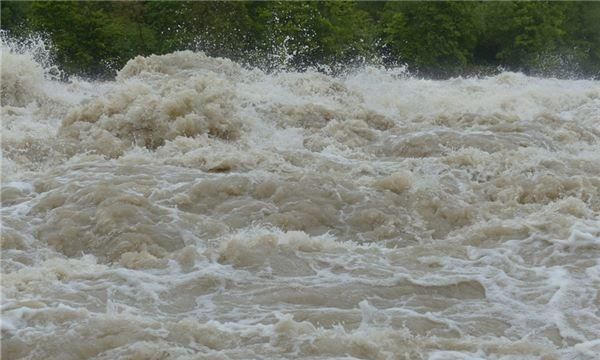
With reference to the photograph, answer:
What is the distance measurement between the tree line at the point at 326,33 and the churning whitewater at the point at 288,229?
1476 centimetres

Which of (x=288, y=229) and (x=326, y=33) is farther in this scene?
(x=326, y=33)

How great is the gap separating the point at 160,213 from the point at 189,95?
13.2 ft

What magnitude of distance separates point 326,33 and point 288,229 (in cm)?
2319

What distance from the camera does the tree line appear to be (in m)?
28.7

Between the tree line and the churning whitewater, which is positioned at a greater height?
the tree line

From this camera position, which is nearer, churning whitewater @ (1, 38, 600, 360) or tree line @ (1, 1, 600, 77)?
churning whitewater @ (1, 38, 600, 360)

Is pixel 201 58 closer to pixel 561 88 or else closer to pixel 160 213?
pixel 561 88

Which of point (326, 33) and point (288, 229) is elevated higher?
point (326, 33)

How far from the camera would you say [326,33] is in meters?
30.9

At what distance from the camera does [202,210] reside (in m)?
8.90

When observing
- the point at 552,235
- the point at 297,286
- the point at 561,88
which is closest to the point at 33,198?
the point at 297,286

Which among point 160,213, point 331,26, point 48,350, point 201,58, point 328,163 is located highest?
point 331,26

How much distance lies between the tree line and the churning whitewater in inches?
581

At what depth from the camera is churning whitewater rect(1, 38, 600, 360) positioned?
6.10 m
